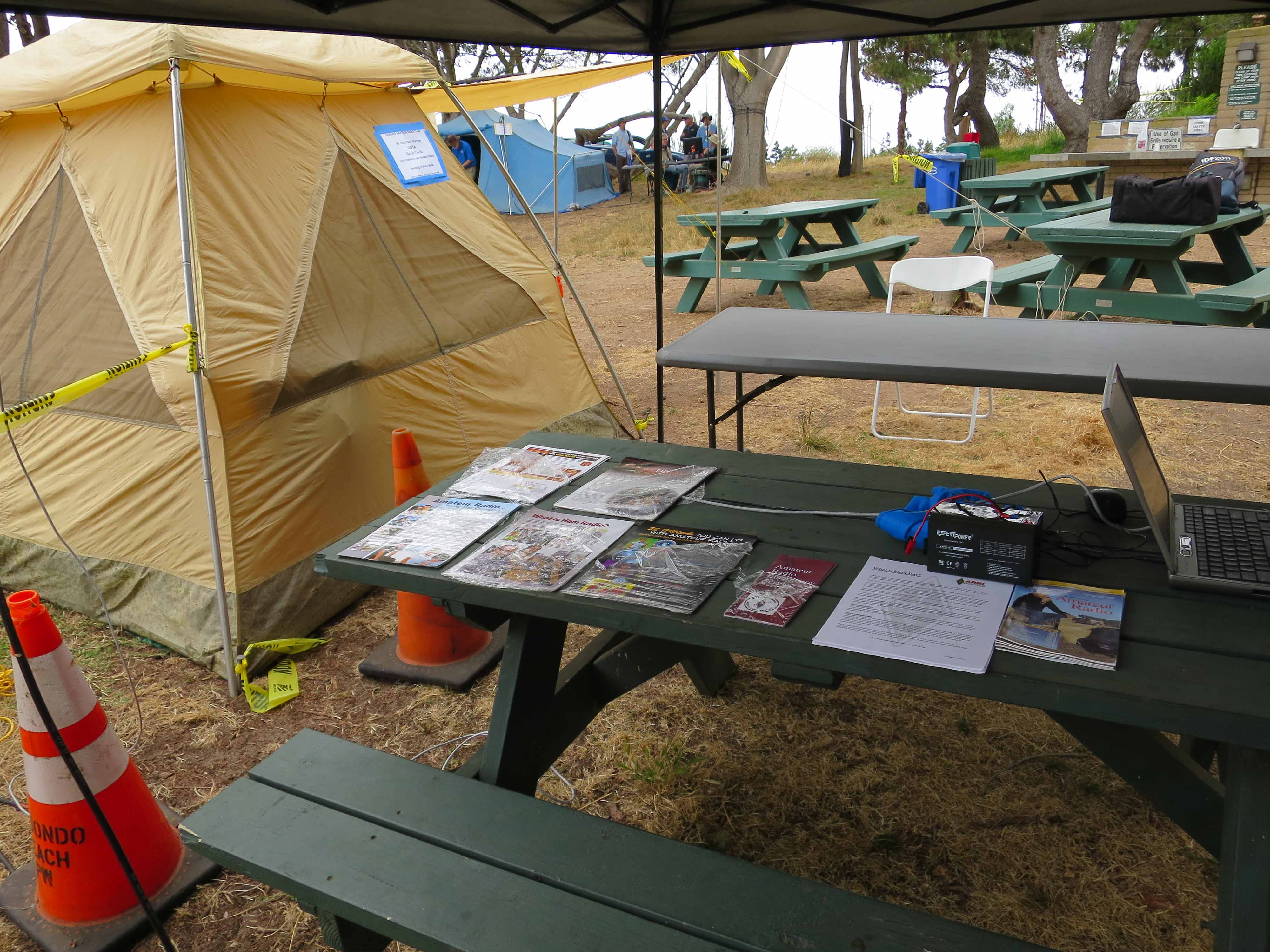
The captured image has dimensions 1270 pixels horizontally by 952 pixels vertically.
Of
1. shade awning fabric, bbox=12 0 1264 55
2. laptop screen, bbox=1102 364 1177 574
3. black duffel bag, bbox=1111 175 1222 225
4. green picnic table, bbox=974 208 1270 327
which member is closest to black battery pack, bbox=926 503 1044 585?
laptop screen, bbox=1102 364 1177 574

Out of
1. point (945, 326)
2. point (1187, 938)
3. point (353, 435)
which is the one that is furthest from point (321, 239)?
point (1187, 938)

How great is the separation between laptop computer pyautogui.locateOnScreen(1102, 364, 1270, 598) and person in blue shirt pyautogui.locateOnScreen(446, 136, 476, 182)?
575 inches

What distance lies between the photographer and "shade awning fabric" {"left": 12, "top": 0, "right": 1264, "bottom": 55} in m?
2.59

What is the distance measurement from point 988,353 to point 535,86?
2.97 meters

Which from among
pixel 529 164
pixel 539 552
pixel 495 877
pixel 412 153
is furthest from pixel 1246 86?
pixel 495 877

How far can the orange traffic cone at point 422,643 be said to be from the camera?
3.01 metres

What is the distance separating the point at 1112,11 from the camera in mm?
3139

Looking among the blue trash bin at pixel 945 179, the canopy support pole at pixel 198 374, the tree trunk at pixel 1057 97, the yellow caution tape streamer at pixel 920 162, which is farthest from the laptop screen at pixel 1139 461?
the tree trunk at pixel 1057 97

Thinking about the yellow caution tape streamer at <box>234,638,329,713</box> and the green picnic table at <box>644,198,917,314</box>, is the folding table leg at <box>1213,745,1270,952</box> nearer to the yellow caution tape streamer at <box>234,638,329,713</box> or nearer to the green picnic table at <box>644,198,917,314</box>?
the yellow caution tape streamer at <box>234,638,329,713</box>

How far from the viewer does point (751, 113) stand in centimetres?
1536

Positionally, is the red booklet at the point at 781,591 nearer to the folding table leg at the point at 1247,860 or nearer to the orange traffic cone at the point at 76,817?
the folding table leg at the point at 1247,860

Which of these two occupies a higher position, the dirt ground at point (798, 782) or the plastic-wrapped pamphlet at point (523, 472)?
the plastic-wrapped pamphlet at point (523, 472)

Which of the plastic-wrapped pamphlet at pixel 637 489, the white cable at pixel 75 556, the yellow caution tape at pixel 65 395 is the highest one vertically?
the yellow caution tape at pixel 65 395

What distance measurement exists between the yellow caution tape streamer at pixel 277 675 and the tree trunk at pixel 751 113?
528 inches
